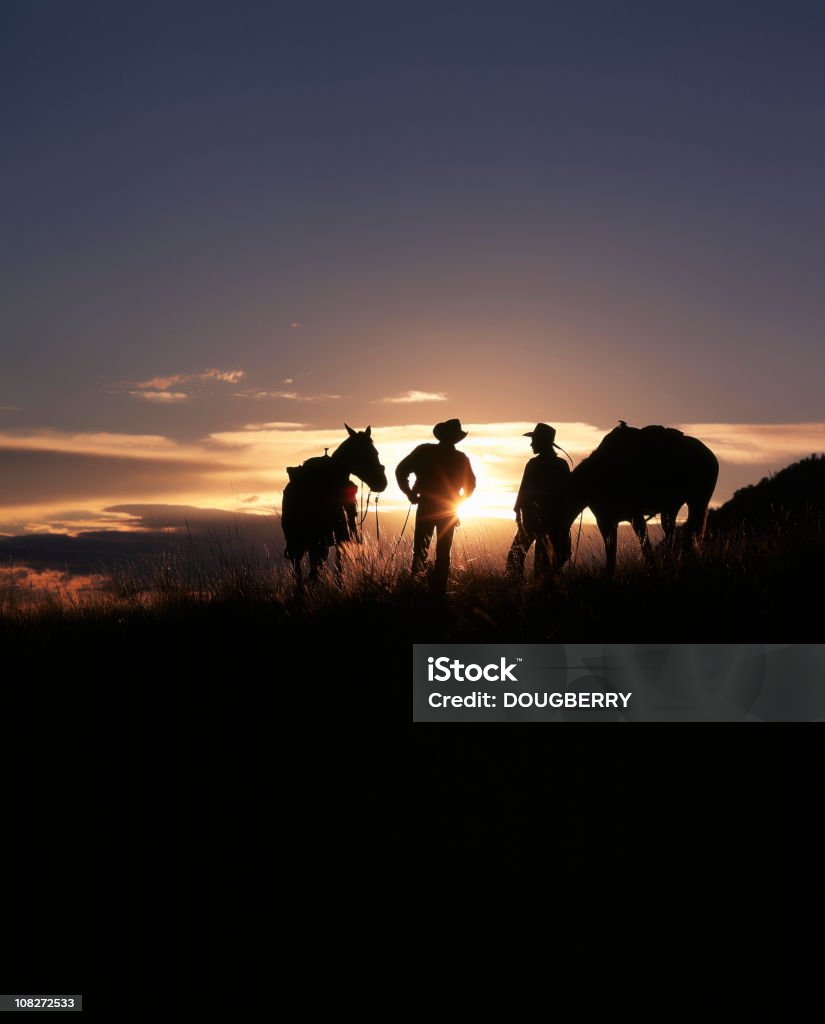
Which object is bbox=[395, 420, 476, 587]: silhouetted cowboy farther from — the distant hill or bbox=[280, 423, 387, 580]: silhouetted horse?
the distant hill

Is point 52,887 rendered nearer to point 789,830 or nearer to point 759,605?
point 789,830

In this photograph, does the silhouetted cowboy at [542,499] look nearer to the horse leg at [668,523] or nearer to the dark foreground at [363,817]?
the horse leg at [668,523]

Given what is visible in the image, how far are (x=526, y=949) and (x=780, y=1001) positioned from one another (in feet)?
4.03

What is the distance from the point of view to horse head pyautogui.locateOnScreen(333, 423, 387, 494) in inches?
458

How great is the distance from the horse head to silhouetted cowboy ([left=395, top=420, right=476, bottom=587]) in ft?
5.47

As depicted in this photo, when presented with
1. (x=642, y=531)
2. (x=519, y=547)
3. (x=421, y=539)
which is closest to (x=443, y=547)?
(x=421, y=539)

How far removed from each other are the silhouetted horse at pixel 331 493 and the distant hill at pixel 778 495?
10.4 meters

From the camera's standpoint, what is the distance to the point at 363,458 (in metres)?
11.6

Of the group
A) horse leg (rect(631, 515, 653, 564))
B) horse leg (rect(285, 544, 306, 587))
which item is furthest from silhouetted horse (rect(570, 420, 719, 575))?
horse leg (rect(285, 544, 306, 587))

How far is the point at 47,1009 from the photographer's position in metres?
4.38

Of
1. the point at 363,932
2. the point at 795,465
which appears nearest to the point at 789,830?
the point at 363,932

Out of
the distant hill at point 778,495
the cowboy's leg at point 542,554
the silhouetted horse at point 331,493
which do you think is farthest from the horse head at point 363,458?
the distant hill at point 778,495

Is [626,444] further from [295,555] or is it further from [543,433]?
[295,555]

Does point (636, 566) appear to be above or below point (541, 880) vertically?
above
